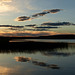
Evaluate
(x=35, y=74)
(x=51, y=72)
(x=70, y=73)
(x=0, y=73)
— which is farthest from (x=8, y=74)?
(x=70, y=73)

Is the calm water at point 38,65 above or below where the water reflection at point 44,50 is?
above

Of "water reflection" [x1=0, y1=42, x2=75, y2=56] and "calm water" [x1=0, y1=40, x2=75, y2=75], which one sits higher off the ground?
"calm water" [x1=0, y1=40, x2=75, y2=75]

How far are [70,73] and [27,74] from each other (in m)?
4.60

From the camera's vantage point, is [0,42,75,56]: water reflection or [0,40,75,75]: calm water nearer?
[0,40,75,75]: calm water

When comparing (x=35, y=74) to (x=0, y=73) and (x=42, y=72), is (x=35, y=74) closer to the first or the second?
(x=42, y=72)

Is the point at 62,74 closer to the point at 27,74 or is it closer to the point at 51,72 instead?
A: the point at 51,72

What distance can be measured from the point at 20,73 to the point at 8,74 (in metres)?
1.34

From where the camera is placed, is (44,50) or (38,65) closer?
(38,65)

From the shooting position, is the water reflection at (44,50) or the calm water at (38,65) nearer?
the calm water at (38,65)

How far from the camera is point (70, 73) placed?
62.5 ft

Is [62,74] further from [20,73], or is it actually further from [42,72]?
[20,73]

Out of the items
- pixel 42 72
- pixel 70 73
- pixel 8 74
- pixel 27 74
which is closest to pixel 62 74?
pixel 70 73

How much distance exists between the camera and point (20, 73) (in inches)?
758

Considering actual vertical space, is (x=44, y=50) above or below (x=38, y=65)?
below
